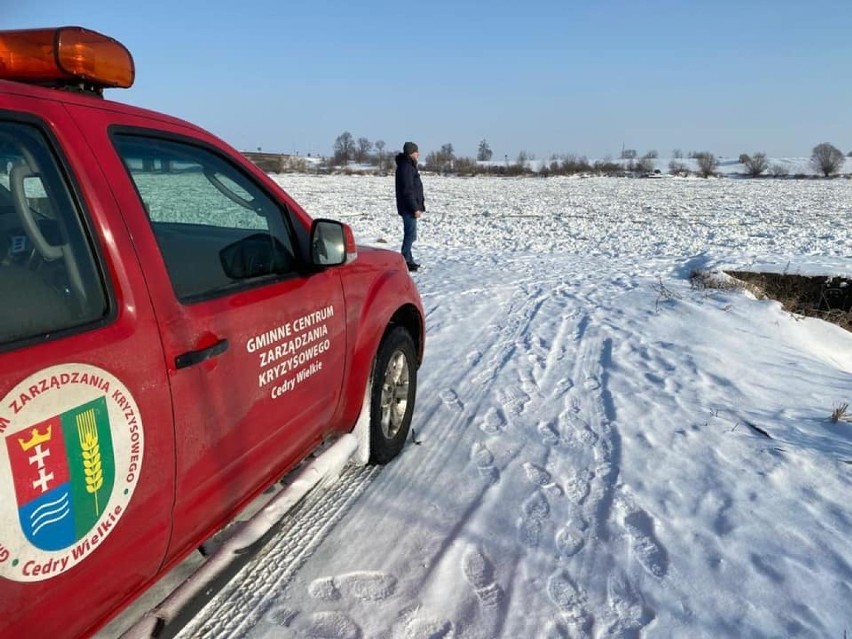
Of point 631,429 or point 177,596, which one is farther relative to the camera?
point 631,429

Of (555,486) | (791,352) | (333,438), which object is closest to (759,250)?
(791,352)

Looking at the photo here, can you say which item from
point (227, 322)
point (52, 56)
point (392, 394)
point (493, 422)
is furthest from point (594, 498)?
point (52, 56)

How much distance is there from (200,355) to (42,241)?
507mm

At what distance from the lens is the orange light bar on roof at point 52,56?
1.74 metres

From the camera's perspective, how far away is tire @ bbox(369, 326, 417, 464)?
332 cm

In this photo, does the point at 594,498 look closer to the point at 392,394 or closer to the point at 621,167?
the point at 392,394

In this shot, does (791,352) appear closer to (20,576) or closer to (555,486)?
(555,486)

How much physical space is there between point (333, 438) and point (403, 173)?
7146 mm

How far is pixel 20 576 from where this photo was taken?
1.34 metres

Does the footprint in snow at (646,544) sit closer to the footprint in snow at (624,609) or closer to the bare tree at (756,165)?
the footprint in snow at (624,609)

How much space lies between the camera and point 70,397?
144 cm

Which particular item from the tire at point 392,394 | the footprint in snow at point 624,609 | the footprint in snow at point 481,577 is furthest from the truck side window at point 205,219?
the footprint in snow at point 624,609

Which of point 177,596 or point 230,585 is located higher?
point 177,596

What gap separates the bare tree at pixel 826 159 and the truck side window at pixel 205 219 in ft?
272
